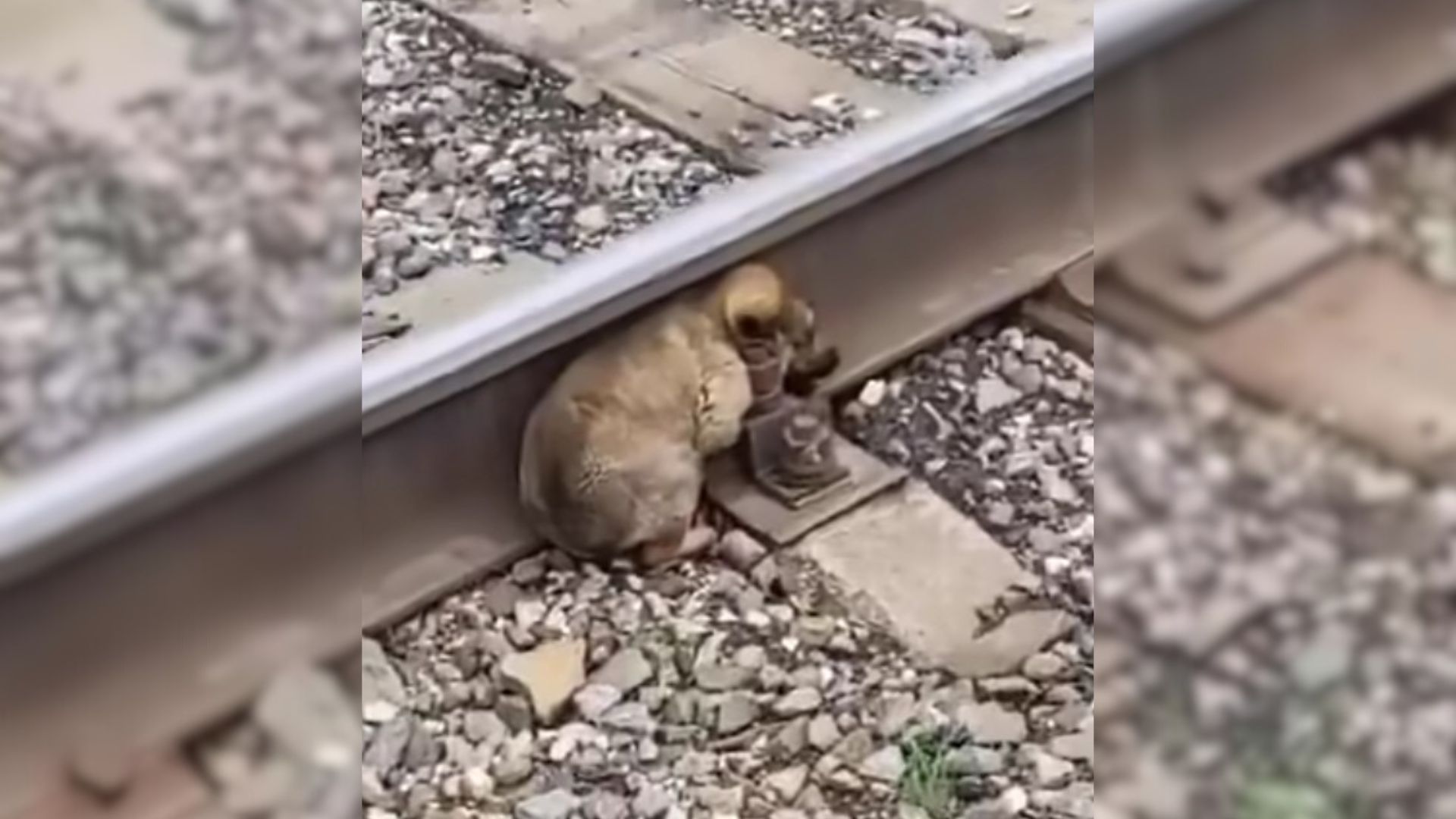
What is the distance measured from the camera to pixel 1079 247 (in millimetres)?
2258

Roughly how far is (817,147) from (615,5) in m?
0.59

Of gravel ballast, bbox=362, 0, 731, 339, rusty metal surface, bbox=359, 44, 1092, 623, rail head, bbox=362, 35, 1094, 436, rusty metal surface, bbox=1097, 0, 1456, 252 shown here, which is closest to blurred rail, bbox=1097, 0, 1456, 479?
rusty metal surface, bbox=1097, 0, 1456, 252

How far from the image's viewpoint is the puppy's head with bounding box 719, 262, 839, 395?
6.64ft

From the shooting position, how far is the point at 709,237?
79.0 inches

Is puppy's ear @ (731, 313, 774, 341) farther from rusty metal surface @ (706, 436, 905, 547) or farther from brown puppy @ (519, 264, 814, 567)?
rusty metal surface @ (706, 436, 905, 547)

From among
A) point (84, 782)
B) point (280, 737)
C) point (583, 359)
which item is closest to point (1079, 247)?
point (583, 359)

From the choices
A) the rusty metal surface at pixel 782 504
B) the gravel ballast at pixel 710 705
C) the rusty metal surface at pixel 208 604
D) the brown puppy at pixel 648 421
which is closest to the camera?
the rusty metal surface at pixel 208 604

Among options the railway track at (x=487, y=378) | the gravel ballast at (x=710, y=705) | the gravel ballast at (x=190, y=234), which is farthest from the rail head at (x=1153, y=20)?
the gravel ballast at (x=710, y=705)

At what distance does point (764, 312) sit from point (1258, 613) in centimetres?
142

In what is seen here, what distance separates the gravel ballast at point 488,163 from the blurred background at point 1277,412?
175cm

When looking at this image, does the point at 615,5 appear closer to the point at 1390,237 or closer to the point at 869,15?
the point at 869,15

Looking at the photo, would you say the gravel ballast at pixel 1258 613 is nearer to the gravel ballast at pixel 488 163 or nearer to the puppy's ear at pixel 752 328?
the puppy's ear at pixel 752 328

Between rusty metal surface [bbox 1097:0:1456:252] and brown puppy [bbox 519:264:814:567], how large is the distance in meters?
1.38

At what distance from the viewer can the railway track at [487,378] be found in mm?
583
